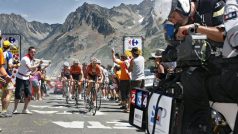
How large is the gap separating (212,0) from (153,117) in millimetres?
1195

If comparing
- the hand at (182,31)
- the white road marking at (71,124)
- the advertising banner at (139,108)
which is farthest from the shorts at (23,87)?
the hand at (182,31)

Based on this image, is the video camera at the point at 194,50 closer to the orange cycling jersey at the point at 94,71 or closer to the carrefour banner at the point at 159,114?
the carrefour banner at the point at 159,114

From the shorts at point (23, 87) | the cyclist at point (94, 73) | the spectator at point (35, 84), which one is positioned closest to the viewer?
the shorts at point (23, 87)

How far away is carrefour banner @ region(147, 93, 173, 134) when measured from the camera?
4129 mm

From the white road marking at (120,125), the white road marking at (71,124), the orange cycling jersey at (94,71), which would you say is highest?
the orange cycling jersey at (94,71)

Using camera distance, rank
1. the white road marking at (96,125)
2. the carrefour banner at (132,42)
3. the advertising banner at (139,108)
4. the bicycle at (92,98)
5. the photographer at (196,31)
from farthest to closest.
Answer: the carrefour banner at (132,42) < the bicycle at (92,98) < the white road marking at (96,125) < the advertising banner at (139,108) < the photographer at (196,31)

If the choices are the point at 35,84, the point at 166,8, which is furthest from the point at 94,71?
the point at 166,8

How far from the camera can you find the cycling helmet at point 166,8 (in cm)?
427

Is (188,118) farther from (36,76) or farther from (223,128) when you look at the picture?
(36,76)

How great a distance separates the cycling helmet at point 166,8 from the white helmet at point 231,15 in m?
0.46

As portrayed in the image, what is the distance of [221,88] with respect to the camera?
151 inches

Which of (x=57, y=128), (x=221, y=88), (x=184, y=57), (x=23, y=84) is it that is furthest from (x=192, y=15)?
(x=23, y=84)

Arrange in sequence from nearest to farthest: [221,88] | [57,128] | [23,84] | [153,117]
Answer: [221,88] < [153,117] < [57,128] < [23,84]

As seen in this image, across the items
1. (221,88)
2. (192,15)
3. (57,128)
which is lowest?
(57,128)
